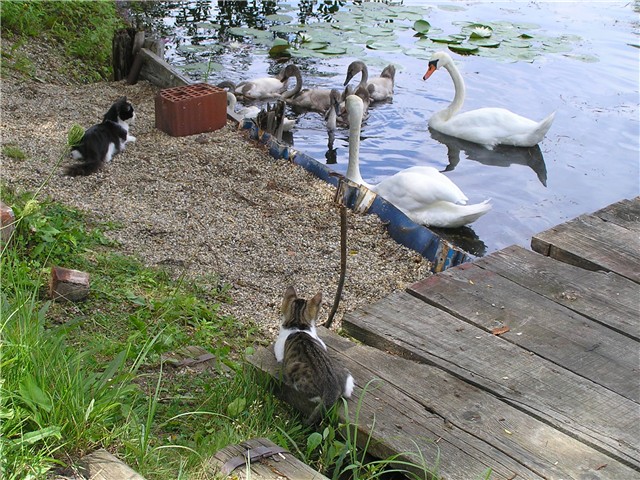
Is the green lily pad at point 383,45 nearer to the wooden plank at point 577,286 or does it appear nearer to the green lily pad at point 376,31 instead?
the green lily pad at point 376,31

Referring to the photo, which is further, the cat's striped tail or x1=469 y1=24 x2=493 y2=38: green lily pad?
x1=469 y1=24 x2=493 y2=38: green lily pad

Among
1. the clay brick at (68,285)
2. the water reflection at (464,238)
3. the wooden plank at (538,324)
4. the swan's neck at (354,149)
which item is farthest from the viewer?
the swan's neck at (354,149)

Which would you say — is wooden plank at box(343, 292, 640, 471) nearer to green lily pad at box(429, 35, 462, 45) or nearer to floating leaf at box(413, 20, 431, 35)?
green lily pad at box(429, 35, 462, 45)

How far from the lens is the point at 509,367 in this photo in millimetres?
2986

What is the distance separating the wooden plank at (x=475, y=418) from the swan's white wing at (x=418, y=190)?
4.00 m

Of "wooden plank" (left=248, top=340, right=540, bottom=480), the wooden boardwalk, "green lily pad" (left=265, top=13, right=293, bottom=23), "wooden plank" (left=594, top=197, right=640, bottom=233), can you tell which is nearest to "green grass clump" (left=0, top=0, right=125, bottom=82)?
"green lily pad" (left=265, top=13, right=293, bottom=23)

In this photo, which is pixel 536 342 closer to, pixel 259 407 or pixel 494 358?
pixel 494 358

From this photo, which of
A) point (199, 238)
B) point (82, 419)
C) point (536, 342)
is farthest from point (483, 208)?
point (82, 419)

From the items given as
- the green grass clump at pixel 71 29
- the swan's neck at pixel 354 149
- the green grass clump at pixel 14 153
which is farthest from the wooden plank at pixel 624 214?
the green grass clump at pixel 71 29

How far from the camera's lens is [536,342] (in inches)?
124

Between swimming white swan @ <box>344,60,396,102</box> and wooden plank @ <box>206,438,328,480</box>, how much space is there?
27.7ft

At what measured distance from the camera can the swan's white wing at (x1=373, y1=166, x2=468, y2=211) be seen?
6.98 meters

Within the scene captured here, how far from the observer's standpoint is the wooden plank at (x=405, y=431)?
251 cm

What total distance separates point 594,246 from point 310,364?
6.03ft
